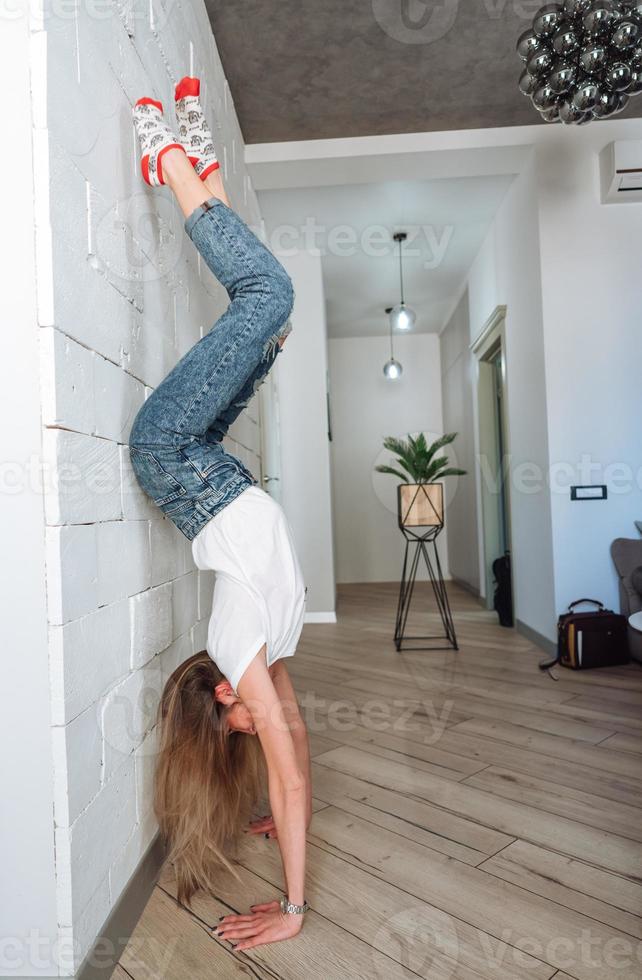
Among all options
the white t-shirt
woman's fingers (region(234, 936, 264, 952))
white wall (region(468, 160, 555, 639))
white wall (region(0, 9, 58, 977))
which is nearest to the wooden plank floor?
woman's fingers (region(234, 936, 264, 952))

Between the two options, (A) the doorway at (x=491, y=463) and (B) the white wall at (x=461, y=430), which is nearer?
(A) the doorway at (x=491, y=463)

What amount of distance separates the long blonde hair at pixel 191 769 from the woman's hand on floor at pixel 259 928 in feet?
0.41

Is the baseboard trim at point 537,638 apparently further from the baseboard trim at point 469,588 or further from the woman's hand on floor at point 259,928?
the woman's hand on floor at point 259,928

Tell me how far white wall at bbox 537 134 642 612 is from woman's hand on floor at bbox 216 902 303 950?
258 centimetres

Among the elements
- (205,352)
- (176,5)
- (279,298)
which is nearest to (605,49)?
(176,5)

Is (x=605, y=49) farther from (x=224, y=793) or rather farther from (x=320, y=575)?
(x=320, y=575)

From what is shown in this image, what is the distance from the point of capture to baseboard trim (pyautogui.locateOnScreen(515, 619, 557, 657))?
3.60 m

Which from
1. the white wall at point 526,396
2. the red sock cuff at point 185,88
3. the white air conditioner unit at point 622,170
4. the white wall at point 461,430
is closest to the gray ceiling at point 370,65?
Result: the white air conditioner unit at point 622,170

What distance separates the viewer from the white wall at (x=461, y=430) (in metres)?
5.86

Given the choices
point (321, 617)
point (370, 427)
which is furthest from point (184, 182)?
point (370, 427)

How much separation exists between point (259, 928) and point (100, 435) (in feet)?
3.19

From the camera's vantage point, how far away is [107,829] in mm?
1208

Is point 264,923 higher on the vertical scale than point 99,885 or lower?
lower

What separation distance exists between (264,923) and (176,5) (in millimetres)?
2405
